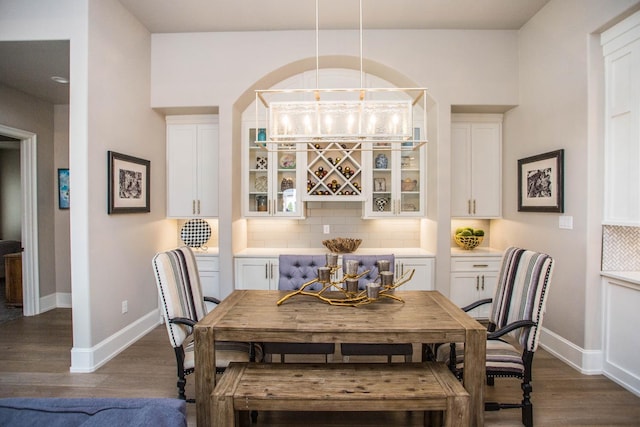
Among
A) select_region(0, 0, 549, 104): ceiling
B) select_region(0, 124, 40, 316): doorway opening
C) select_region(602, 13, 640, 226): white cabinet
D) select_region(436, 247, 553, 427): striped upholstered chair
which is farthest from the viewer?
select_region(0, 124, 40, 316): doorway opening

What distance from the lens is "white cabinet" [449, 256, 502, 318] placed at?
12.8ft

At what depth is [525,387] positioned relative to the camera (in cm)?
208

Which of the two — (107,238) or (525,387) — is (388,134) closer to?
(525,387)

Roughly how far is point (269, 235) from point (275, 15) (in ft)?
8.24

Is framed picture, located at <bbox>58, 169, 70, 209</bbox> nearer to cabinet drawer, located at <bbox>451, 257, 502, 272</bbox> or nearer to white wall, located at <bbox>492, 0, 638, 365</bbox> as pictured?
cabinet drawer, located at <bbox>451, 257, 502, 272</bbox>

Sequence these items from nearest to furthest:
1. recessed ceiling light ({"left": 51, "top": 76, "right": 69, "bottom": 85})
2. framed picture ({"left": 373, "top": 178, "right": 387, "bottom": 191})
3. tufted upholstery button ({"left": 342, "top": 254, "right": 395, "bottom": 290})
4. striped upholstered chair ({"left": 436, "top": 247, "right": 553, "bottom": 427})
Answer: striped upholstered chair ({"left": 436, "top": 247, "right": 553, "bottom": 427}) < tufted upholstery button ({"left": 342, "top": 254, "right": 395, "bottom": 290}) < recessed ceiling light ({"left": 51, "top": 76, "right": 69, "bottom": 85}) < framed picture ({"left": 373, "top": 178, "right": 387, "bottom": 191})

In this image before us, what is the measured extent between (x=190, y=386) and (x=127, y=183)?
79.2 inches

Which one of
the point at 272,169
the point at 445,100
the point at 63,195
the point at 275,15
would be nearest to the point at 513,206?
the point at 445,100

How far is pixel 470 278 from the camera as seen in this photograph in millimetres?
3926

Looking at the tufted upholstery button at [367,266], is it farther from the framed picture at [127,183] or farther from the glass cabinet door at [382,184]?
the framed picture at [127,183]

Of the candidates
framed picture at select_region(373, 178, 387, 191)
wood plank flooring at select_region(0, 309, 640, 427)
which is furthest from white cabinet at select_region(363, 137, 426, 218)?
wood plank flooring at select_region(0, 309, 640, 427)

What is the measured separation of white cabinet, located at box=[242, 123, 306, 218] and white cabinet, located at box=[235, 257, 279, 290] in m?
0.57

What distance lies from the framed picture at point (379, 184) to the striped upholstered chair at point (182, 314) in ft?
7.82

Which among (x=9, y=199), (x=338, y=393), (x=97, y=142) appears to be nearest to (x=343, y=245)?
(x=338, y=393)
